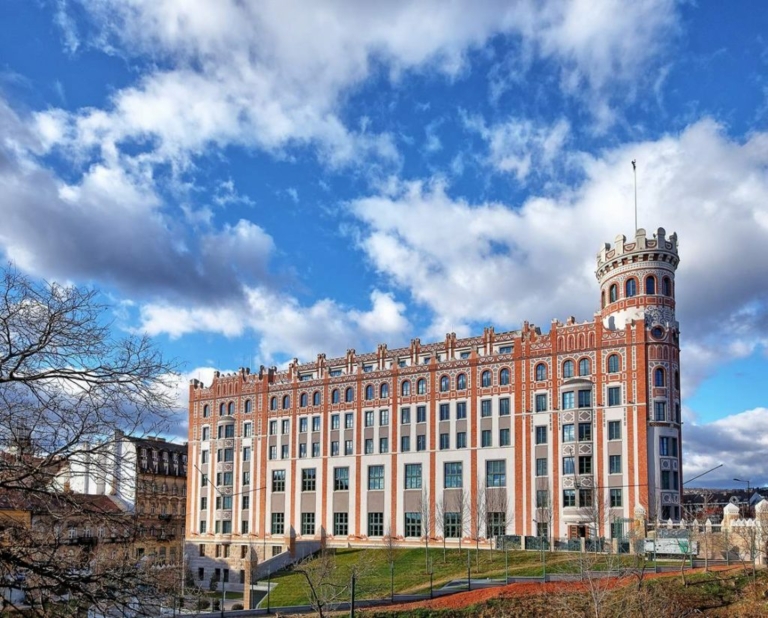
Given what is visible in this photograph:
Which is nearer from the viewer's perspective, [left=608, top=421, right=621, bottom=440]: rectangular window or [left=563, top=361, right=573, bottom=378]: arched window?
[left=608, top=421, right=621, bottom=440]: rectangular window

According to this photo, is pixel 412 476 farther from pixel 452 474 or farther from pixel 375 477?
pixel 452 474

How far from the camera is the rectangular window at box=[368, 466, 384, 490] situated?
74.7 m

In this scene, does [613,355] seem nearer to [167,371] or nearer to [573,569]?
[573,569]

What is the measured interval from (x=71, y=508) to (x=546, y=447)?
58.3 m

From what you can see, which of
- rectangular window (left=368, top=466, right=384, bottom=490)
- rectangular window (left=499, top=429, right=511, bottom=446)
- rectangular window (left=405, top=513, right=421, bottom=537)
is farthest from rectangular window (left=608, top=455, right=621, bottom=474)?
rectangular window (left=368, top=466, right=384, bottom=490)

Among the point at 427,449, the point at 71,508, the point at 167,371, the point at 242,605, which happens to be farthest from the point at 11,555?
the point at 427,449

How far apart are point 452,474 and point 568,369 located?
14.4m

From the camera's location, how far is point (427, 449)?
72.4 metres

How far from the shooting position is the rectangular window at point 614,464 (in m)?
61.6

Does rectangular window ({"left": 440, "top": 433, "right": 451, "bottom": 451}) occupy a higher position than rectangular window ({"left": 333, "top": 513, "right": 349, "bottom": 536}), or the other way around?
rectangular window ({"left": 440, "top": 433, "right": 451, "bottom": 451})

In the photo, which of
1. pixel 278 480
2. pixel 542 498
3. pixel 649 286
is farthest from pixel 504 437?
pixel 278 480

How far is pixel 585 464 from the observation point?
63.3m

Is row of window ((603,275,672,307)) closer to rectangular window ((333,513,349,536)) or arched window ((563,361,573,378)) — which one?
arched window ((563,361,573,378))

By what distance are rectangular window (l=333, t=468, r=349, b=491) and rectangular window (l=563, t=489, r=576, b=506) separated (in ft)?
74.5
